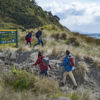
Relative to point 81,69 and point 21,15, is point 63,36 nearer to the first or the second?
point 81,69

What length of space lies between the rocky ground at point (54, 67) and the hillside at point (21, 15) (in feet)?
153

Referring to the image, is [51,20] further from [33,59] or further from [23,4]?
[33,59]

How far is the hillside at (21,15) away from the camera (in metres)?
63.0

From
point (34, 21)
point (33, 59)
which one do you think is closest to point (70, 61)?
point (33, 59)

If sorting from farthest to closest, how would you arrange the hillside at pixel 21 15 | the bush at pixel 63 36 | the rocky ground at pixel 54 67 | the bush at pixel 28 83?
the hillside at pixel 21 15 → the bush at pixel 63 36 → the rocky ground at pixel 54 67 → the bush at pixel 28 83

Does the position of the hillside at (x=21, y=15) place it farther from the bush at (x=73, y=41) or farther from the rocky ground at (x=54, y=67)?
the rocky ground at (x=54, y=67)

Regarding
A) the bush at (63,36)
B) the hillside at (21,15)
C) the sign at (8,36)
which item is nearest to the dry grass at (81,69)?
the sign at (8,36)

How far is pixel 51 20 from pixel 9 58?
2663 inches

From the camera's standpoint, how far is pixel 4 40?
1496 centimetres

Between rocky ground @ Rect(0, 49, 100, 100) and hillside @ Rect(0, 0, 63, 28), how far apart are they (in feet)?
153

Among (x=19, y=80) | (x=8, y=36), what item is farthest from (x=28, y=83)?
(x=8, y=36)

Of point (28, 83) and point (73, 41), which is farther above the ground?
point (73, 41)

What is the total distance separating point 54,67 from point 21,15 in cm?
5918

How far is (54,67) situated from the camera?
384 inches
